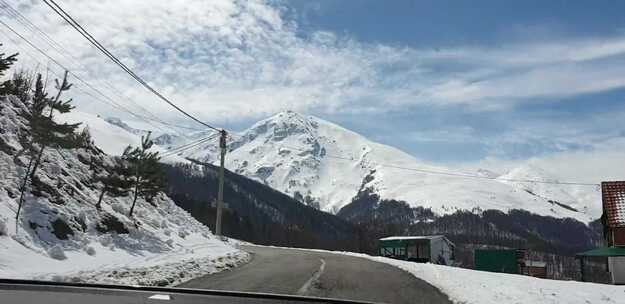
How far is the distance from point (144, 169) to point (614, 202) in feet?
120

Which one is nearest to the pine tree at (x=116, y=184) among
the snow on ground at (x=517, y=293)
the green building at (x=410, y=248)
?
the snow on ground at (x=517, y=293)

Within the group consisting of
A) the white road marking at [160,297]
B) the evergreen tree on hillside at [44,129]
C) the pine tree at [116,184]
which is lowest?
the white road marking at [160,297]

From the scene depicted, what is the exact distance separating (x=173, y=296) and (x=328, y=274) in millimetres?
11101

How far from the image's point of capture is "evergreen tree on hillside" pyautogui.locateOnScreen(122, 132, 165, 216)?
101 feet

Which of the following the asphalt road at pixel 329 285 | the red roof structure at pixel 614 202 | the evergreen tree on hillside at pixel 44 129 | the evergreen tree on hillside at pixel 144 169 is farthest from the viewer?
the red roof structure at pixel 614 202

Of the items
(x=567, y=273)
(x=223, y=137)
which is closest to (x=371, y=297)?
(x=223, y=137)

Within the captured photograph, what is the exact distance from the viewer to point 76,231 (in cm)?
2259

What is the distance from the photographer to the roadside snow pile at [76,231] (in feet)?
53.6

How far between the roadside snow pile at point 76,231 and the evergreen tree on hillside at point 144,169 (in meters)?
1.55

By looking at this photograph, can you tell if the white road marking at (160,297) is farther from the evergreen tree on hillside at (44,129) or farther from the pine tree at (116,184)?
the pine tree at (116,184)

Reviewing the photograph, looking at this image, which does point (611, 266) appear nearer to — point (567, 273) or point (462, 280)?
point (462, 280)

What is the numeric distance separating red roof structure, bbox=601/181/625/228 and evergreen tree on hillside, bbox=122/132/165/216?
34.1 metres

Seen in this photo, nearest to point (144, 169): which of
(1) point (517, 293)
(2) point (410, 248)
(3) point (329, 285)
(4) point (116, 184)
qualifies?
(4) point (116, 184)

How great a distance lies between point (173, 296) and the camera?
340 inches
